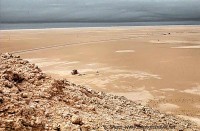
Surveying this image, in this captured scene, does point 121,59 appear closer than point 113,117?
No

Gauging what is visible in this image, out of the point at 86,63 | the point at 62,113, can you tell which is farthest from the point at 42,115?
the point at 86,63

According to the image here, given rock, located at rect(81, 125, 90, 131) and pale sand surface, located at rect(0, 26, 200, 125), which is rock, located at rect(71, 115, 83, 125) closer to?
rock, located at rect(81, 125, 90, 131)

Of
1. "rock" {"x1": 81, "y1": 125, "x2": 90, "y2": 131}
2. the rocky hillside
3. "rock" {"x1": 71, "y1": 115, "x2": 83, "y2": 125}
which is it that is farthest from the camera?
"rock" {"x1": 71, "y1": 115, "x2": 83, "y2": 125}

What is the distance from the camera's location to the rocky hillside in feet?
26.8

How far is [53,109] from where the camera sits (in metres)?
9.02

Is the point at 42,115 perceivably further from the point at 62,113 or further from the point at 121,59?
the point at 121,59

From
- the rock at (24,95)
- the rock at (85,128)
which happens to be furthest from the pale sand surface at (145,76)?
the rock at (24,95)

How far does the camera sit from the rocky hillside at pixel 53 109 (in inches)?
321

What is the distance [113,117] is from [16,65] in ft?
14.1

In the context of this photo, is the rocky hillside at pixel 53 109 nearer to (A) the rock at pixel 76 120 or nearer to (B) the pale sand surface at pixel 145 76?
(A) the rock at pixel 76 120

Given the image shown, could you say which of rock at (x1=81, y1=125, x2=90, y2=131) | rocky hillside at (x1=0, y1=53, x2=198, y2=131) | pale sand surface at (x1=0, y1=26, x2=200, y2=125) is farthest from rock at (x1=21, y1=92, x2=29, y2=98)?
pale sand surface at (x1=0, y1=26, x2=200, y2=125)

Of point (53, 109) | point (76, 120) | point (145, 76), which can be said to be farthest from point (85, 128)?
point (145, 76)

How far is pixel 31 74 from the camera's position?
10914mm

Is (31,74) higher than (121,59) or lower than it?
higher
